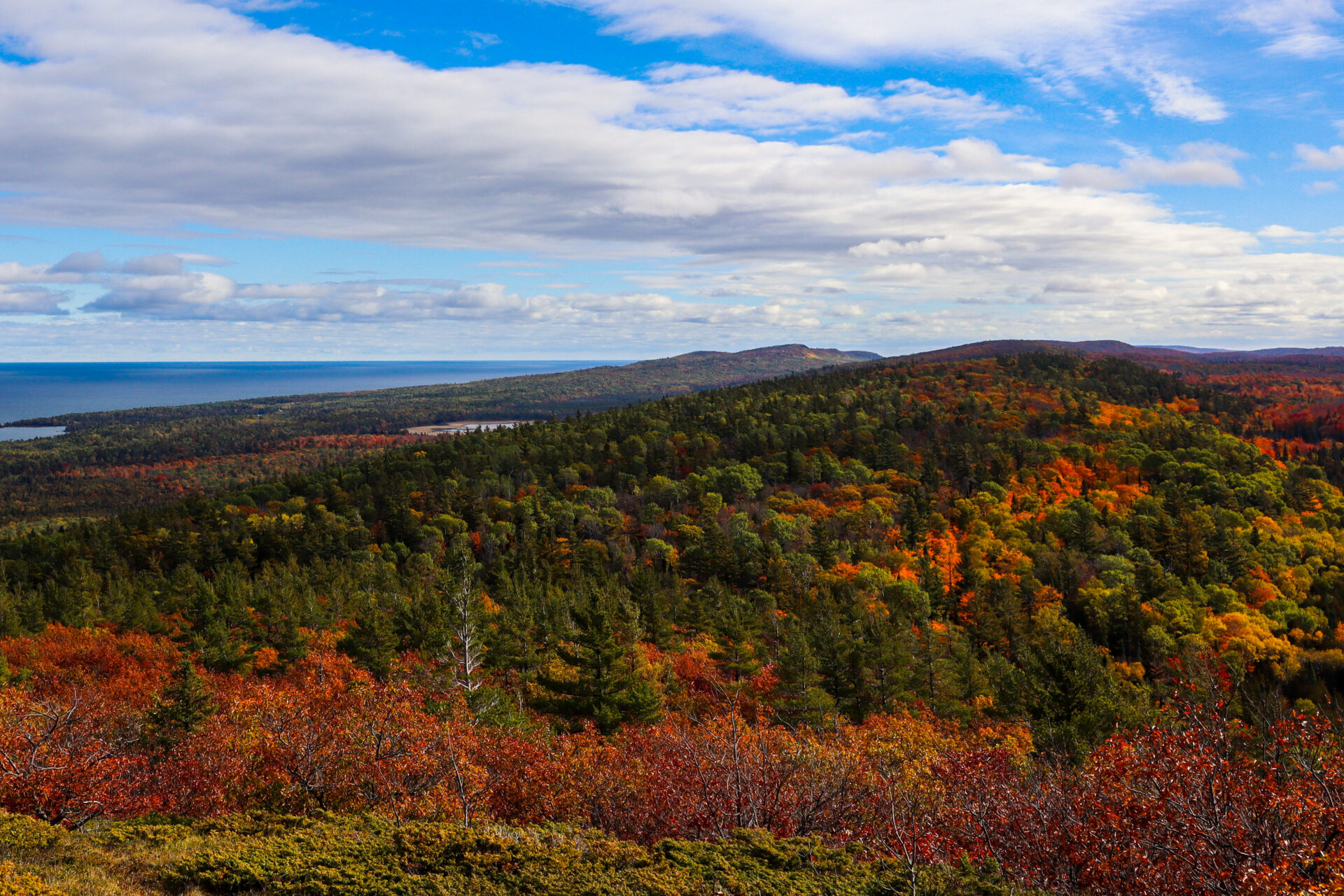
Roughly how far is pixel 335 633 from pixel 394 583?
839 inches

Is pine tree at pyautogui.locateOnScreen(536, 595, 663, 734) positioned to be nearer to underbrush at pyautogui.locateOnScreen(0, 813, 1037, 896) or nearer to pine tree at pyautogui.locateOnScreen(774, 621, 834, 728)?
pine tree at pyautogui.locateOnScreen(774, 621, 834, 728)

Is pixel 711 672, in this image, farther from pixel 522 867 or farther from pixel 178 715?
pixel 522 867

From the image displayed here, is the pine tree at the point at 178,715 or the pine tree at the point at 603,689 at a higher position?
the pine tree at the point at 178,715

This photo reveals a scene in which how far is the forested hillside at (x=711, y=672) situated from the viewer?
68.6 feet

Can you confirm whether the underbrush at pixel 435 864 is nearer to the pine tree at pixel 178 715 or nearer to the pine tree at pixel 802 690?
the pine tree at pixel 178 715

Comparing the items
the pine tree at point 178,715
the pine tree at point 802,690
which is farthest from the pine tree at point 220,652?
the pine tree at point 802,690

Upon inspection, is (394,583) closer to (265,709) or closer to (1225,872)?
(265,709)

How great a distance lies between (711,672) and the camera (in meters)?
68.1

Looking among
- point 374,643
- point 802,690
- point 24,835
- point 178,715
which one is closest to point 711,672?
point 802,690

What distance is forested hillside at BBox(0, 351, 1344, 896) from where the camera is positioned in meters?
20.9

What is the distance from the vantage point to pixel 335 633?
76438 mm

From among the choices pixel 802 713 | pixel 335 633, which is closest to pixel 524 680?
pixel 802 713

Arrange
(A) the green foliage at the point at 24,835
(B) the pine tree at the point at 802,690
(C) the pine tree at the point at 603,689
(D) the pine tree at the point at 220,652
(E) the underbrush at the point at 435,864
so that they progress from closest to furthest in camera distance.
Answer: (E) the underbrush at the point at 435,864 → (A) the green foliage at the point at 24,835 → (C) the pine tree at the point at 603,689 → (B) the pine tree at the point at 802,690 → (D) the pine tree at the point at 220,652

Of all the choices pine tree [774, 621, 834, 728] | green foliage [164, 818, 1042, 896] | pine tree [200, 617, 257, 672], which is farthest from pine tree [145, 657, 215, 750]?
pine tree [774, 621, 834, 728]
